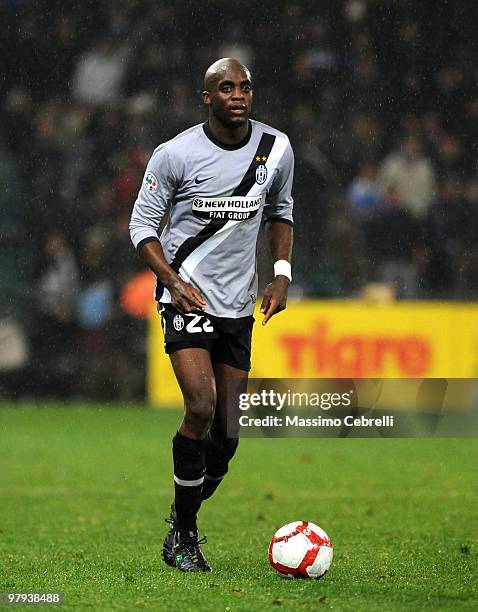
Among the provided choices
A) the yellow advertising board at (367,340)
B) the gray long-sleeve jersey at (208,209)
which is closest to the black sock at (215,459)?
the gray long-sleeve jersey at (208,209)

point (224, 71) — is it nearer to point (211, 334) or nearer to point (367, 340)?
point (211, 334)

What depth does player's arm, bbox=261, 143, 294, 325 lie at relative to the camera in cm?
603

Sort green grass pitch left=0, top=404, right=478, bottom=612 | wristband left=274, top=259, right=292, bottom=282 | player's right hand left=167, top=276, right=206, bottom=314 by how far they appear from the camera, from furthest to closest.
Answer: wristband left=274, top=259, right=292, bottom=282 < player's right hand left=167, top=276, right=206, bottom=314 < green grass pitch left=0, top=404, right=478, bottom=612

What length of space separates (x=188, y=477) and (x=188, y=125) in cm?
796

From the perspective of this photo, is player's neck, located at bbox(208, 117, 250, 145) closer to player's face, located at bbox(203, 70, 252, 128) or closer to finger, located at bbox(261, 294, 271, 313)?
player's face, located at bbox(203, 70, 252, 128)

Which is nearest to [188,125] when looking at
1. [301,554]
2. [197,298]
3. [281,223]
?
[281,223]

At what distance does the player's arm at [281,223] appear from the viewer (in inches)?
237

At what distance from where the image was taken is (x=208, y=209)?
5863mm

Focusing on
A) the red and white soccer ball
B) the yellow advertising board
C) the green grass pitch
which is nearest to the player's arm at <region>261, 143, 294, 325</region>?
the red and white soccer ball

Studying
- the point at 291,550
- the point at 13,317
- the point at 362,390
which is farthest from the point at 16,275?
the point at 291,550

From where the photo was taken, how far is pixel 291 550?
17.9 feet

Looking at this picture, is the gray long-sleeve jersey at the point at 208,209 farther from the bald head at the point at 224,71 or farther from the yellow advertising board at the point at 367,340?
the yellow advertising board at the point at 367,340

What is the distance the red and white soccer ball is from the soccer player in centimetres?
37

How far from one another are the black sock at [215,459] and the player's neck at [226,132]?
132 centimetres
